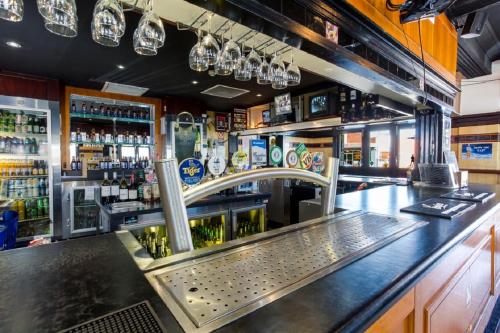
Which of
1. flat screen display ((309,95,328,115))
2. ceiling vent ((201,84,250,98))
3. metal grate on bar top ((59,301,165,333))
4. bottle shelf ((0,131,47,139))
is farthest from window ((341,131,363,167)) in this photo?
metal grate on bar top ((59,301,165,333))

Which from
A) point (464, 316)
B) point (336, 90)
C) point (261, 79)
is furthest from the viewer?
point (336, 90)

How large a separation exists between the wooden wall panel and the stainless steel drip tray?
1.20 m

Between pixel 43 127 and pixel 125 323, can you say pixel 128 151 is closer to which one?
pixel 43 127

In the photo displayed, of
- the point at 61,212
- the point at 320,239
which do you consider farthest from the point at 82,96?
the point at 320,239

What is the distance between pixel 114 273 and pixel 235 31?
1.32 m

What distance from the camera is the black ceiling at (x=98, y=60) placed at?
2702 millimetres

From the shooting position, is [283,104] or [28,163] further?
[283,104]

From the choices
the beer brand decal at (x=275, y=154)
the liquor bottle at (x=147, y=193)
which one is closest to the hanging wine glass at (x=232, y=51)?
the liquor bottle at (x=147, y=193)

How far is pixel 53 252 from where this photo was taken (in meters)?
0.84

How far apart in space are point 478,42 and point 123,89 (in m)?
5.91

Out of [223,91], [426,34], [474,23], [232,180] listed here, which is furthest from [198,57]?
[223,91]

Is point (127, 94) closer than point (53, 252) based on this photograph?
No

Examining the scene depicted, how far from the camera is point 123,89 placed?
4840 millimetres

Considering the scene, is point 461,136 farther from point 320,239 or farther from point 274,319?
point 274,319
